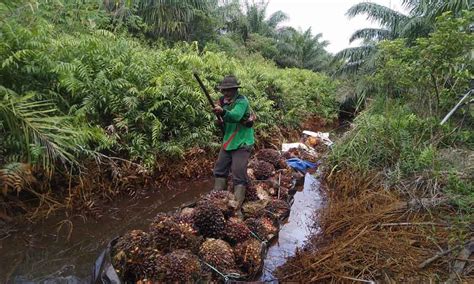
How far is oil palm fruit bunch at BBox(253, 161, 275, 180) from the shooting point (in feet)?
18.7

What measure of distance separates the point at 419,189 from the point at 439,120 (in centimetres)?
219

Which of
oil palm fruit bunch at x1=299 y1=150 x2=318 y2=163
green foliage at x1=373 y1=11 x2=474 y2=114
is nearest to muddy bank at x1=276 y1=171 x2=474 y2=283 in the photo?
green foliage at x1=373 y1=11 x2=474 y2=114

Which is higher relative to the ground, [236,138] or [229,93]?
[229,93]

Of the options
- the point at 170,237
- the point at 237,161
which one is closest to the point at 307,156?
the point at 237,161

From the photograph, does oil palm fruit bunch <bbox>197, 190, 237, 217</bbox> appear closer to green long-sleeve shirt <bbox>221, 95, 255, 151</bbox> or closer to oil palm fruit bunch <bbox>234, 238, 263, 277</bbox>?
oil palm fruit bunch <bbox>234, 238, 263, 277</bbox>

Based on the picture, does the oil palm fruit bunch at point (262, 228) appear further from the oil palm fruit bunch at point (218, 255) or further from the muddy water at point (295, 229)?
the oil palm fruit bunch at point (218, 255)

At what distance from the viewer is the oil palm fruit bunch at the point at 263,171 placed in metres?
5.71

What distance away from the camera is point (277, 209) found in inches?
183

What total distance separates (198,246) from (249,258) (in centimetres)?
53

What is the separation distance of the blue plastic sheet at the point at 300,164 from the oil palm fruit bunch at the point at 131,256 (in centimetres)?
438

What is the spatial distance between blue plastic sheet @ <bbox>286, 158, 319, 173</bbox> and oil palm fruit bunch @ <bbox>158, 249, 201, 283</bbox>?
4.35 meters

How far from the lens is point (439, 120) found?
6.10 meters

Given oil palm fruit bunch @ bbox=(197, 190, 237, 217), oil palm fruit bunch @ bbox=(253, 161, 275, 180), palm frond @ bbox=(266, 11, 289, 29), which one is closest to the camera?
oil palm fruit bunch @ bbox=(197, 190, 237, 217)

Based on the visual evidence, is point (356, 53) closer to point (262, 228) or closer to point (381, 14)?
point (381, 14)
